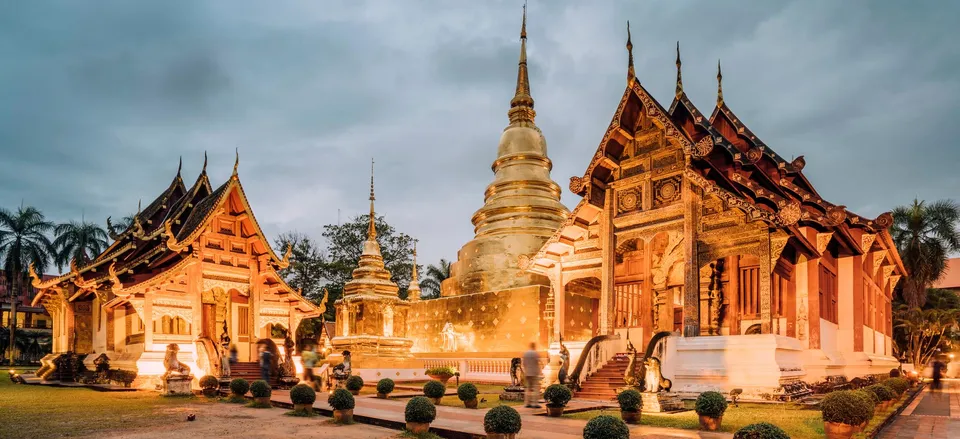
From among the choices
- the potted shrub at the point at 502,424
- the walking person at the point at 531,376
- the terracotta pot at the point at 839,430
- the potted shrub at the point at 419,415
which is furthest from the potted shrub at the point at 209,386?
the terracotta pot at the point at 839,430

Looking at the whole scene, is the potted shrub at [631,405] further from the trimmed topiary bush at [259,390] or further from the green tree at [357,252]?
the green tree at [357,252]

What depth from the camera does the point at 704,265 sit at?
55.4ft

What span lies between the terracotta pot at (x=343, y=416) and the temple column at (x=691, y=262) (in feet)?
27.0

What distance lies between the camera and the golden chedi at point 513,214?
2828 cm

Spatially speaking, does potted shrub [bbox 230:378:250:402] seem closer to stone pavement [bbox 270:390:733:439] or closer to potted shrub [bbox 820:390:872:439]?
stone pavement [bbox 270:390:733:439]

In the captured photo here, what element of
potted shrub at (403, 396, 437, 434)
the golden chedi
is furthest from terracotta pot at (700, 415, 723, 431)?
the golden chedi

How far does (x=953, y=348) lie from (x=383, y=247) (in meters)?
37.2

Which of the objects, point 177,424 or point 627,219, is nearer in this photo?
point 177,424

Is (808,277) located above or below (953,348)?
above

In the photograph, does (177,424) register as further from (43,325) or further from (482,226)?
(43,325)

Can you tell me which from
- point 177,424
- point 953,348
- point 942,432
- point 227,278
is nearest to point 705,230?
point 942,432

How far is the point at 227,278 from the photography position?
72.9 feet

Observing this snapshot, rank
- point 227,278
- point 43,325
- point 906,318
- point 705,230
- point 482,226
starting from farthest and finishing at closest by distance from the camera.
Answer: point 43,325, point 906,318, point 482,226, point 227,278, point 705,230

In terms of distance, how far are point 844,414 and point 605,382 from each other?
7.70 m
